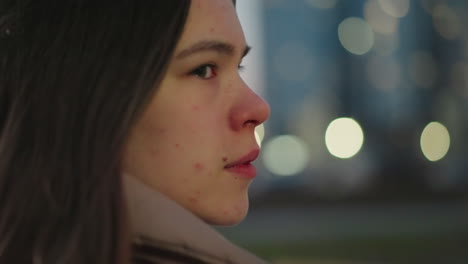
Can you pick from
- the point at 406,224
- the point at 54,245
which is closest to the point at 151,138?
the point at 54,245

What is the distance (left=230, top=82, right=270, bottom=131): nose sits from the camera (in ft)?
7.47

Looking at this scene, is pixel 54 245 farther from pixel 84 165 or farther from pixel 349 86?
pixel 349 86

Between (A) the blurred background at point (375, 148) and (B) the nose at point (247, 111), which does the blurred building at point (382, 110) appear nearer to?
(A) the blurred background at point (375, 148)

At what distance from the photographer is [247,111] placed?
228 cm

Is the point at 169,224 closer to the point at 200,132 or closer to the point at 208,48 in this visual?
the point at 200,132

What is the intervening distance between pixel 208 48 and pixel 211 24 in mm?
52

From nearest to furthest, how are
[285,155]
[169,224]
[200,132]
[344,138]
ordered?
[169,224] → [200,132] → [344,138] → [285,155]

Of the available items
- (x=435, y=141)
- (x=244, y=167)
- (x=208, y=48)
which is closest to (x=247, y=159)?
(x=244, y=167)

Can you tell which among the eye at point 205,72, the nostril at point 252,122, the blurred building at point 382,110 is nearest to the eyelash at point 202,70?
the eye at point 205,72

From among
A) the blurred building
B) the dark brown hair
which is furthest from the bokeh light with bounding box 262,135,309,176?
the dark brown hair

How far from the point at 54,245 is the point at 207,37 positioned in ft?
1.76

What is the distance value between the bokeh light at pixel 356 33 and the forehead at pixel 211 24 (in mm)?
38403

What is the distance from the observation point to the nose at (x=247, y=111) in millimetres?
2275

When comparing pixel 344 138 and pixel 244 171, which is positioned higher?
pixel 344 138
